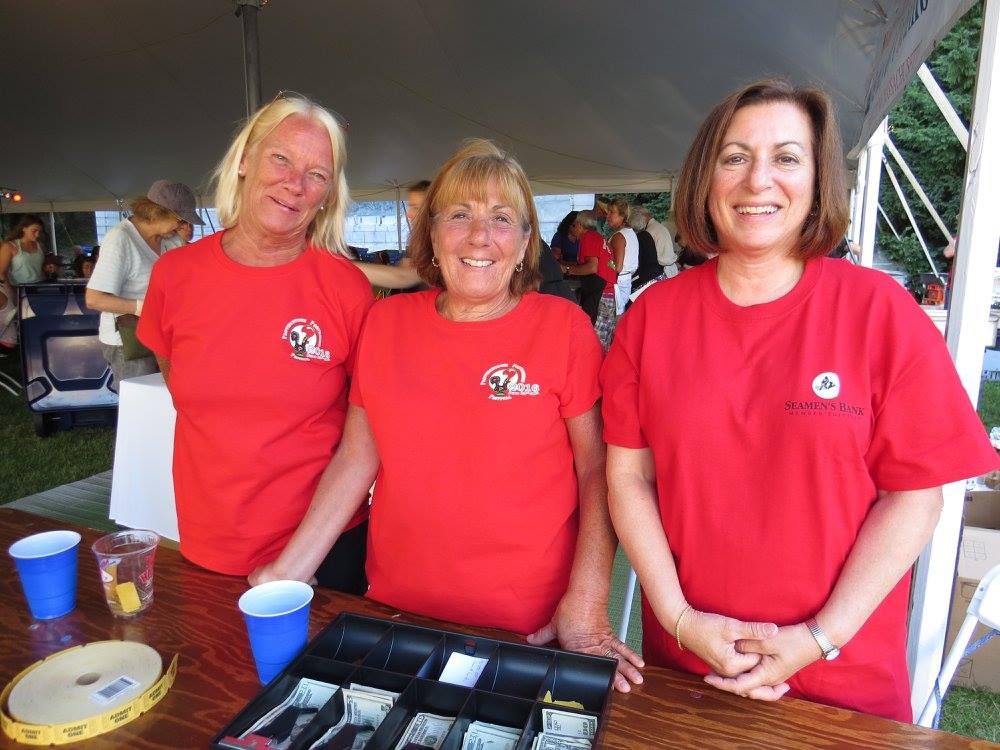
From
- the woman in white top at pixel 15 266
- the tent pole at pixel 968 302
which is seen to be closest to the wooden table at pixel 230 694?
the tent pole at pixel 968 302

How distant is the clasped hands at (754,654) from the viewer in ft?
3.31

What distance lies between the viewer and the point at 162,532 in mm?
2879

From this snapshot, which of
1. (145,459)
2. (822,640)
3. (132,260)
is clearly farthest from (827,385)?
(132,260)

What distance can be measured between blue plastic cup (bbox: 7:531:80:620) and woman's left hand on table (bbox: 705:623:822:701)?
1.11m

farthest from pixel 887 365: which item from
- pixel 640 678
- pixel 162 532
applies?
pixel 162 532

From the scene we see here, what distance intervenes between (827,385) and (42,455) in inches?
218

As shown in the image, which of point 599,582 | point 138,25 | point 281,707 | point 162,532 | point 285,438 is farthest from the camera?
point 138,25

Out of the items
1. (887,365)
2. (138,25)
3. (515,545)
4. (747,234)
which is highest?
(138,25)

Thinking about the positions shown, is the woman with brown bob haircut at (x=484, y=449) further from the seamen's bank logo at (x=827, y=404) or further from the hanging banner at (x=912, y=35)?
the hanging banner at (x=912, y=35)

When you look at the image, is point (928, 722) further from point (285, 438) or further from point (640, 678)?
point (285, 438)

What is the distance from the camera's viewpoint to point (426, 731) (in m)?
0.85

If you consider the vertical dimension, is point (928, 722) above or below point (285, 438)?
below

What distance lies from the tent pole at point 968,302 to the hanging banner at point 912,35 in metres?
0.45

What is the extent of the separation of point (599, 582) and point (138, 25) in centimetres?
978
